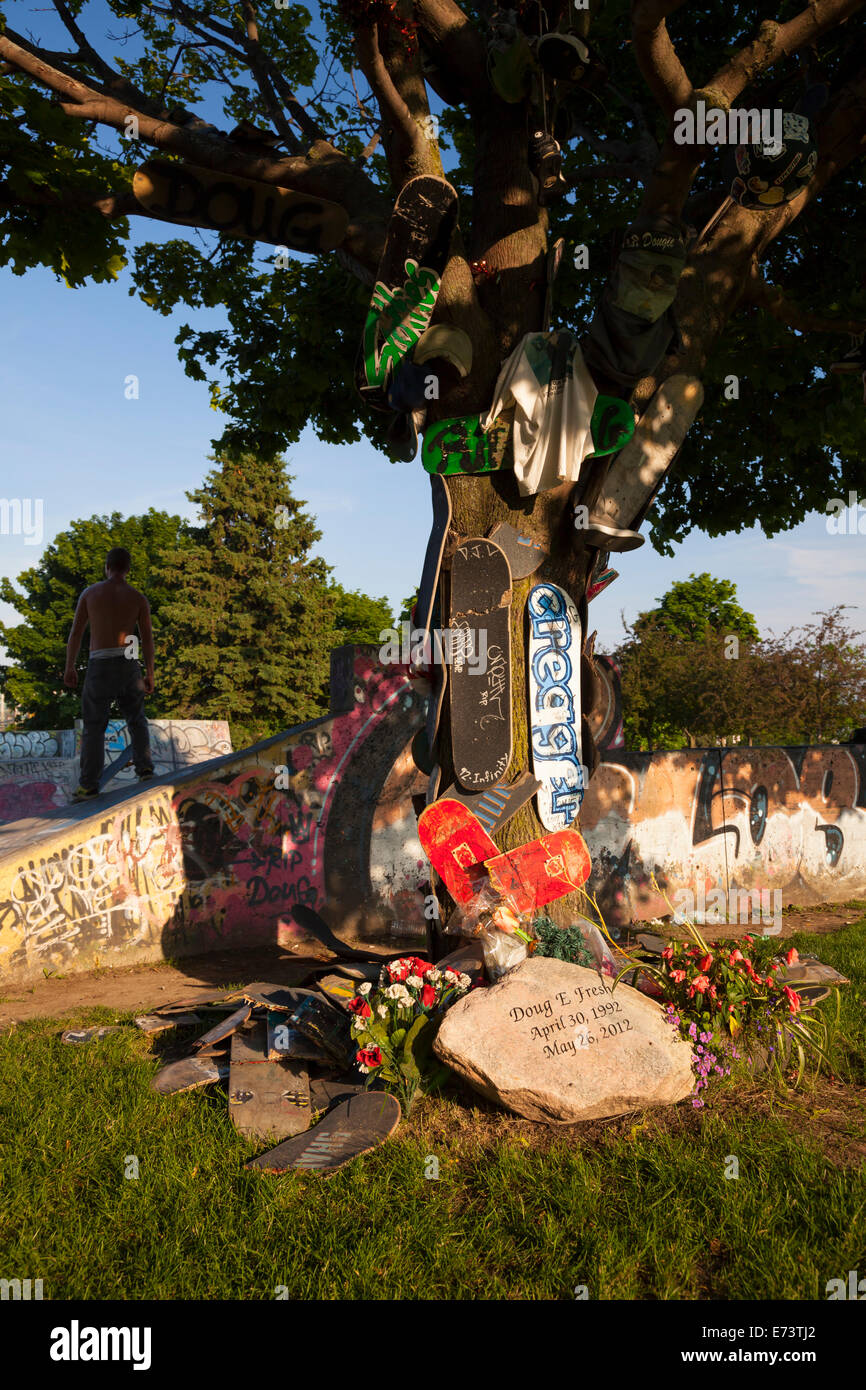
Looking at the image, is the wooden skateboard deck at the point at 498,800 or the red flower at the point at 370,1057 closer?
the red flower at the point at 370,1057

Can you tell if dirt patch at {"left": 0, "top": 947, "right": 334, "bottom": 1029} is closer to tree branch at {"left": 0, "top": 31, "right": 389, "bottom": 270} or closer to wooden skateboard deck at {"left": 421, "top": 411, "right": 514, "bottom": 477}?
wooden skateboard deck at {"left": 421, "top": 411, "right": 514, "bottom": 477}

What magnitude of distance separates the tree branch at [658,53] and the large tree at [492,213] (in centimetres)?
1

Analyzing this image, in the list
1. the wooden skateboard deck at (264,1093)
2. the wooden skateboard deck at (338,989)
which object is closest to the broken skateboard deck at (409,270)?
the wooden skateboard deck at (338,989)

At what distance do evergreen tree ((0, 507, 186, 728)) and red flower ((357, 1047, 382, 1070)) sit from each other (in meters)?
38.7

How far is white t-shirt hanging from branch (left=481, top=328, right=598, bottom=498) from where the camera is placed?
4.66 m

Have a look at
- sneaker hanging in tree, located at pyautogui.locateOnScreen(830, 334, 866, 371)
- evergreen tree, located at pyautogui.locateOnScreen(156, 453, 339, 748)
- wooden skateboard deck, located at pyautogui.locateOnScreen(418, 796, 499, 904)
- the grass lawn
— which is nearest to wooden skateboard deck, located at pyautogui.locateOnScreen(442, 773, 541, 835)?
wooden skateboard deck, located at pyautogui.locateOnScreen(418, 796, 499, 904)

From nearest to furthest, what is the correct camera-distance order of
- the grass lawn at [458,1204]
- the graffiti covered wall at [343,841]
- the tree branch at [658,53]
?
the grass lawn at [458,1204] → the tree branch at [658,53] → the graffiti covered wall at [343,841]

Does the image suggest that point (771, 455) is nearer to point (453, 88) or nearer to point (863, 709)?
point (453, 88)

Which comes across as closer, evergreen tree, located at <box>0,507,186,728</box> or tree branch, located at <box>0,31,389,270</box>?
tree branch, located at <box>0,31,389,270</box>

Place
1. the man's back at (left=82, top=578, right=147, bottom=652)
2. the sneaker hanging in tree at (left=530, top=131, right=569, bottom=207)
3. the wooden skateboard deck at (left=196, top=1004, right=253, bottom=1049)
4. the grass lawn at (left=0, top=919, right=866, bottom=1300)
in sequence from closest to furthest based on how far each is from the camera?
the grass lawn at (left=0, top=919, right=866, bottom=1300) → the wooden skateboard deck at (left=196, top=1004, right=253, bottom=1049) → the sneaker hanging in tree at (left=530, top=131, right=569, bottom=207) → the man's back at (left=82, top=578, right=147, bottom=652)

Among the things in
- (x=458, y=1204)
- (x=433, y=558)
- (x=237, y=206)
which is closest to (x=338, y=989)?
(x=458, y=1204)

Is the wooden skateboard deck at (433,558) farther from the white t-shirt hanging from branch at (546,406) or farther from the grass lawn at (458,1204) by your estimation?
the grass lawn at (458,1204)

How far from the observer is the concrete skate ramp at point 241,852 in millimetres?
7477

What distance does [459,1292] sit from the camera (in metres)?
2.66
